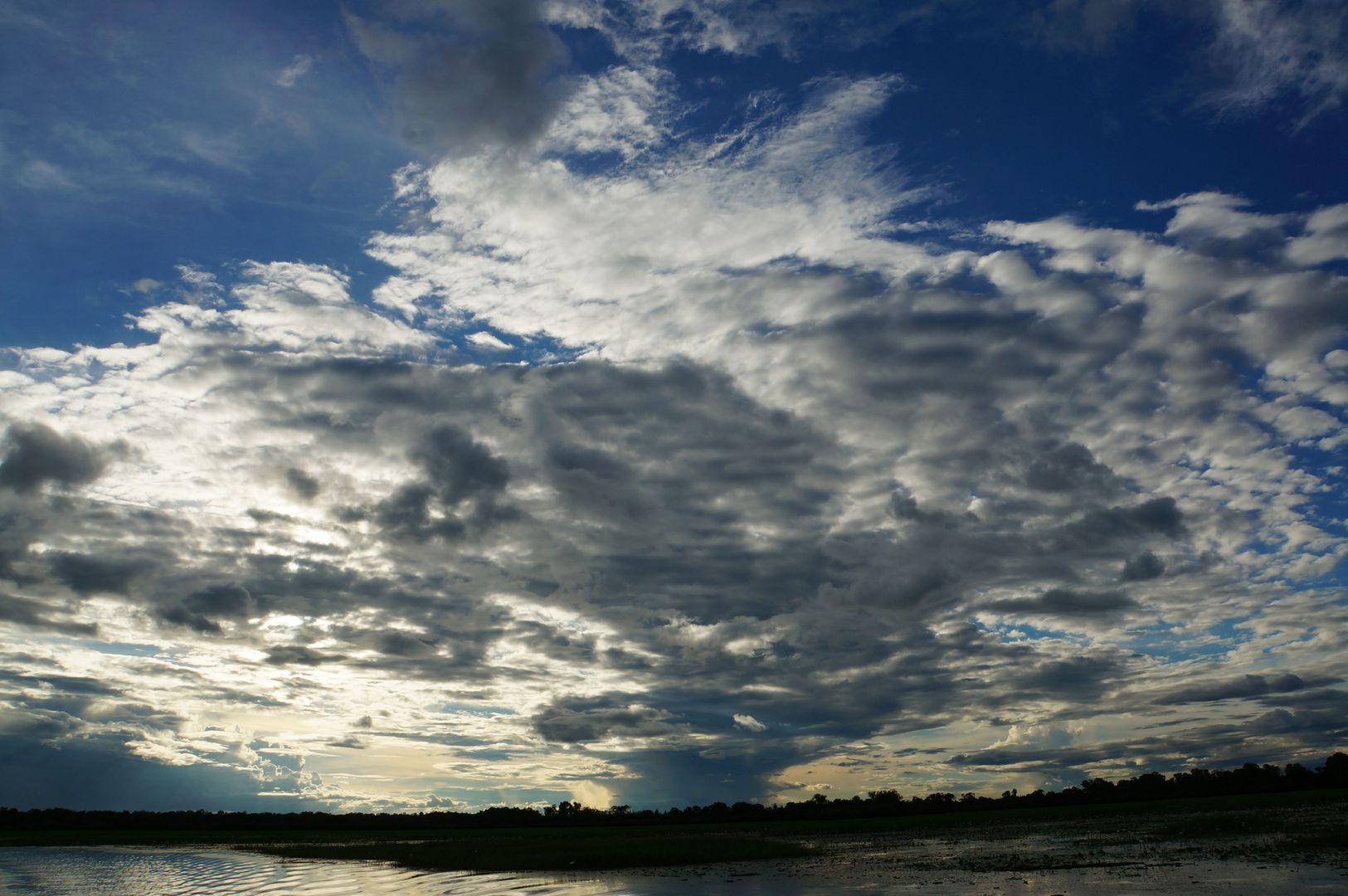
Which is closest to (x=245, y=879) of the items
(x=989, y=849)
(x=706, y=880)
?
(x=706, y=880)

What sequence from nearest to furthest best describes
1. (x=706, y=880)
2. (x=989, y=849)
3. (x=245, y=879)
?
1. (x=706, y=880)
2. (x=245, y=879)
3. (x=989, y=849)

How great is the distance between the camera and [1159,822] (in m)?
96.2

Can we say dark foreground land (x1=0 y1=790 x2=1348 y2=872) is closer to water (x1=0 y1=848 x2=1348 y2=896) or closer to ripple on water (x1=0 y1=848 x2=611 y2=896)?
water (x1=0 y1=848 x2=1348 y2=896)

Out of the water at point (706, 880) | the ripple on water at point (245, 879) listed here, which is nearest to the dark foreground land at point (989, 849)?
the water at point (706, 880)

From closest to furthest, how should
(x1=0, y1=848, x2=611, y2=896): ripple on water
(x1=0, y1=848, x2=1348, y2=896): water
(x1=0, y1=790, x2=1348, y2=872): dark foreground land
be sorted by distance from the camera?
(x1=0, y1=848, x2=1348, y2=896): water < (x1=0, y1=848, x2=611, y2=896): ripple on water < (x1=0, y1=790, x2=1348, y2=872): dark foreground land

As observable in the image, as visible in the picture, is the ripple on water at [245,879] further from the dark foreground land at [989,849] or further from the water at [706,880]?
the dark foreground land at [989,849]

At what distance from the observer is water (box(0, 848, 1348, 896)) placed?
3600 cm

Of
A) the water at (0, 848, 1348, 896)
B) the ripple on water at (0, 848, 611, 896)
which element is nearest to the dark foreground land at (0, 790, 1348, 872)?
the water at (0, 848, 1348, 896)

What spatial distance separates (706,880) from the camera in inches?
2040

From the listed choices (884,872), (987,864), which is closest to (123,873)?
(884,872)

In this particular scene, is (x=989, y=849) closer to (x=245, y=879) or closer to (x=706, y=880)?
(x=706, y=880)

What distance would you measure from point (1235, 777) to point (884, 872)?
671 feet

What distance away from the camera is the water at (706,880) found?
36.0 meters

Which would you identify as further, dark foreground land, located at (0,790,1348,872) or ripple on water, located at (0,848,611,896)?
dark foreground land, located at (0,790,1348,872)
